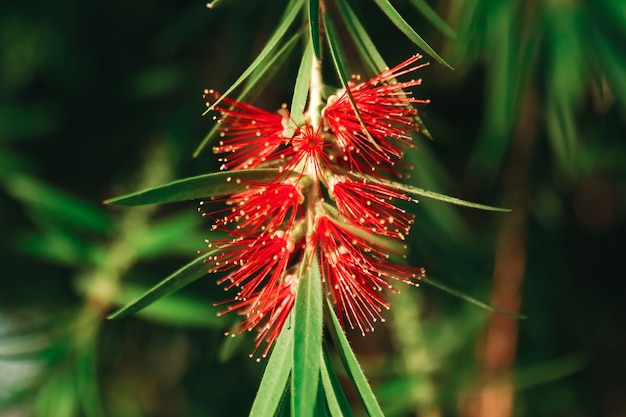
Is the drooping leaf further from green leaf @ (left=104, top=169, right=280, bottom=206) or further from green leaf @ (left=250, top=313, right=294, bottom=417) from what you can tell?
green leaf @ (left=250, top=313, right=294, bottom=417)

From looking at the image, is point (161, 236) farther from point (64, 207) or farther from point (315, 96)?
point (315, 96)

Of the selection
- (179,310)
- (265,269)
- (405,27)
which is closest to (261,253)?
(265,269)

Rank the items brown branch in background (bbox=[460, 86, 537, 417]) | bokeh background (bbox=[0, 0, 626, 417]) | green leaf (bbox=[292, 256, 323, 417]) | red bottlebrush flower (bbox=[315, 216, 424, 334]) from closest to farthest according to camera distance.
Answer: green leaf (bbox=[292, 256, 323, 417])
red bottlebrush flower (bbox=[315, 216, 424, 334])
bokeh background (bbox=[0, 0, 626, 417])
brown branch in background (bbox=[460, 86, 537, 417])

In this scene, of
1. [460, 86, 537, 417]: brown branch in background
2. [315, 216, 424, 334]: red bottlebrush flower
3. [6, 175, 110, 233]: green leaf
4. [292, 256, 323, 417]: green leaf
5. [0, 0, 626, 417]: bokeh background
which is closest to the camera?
[292, 256, 323, 417]: green leaf

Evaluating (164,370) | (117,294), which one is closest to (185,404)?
(164,370)

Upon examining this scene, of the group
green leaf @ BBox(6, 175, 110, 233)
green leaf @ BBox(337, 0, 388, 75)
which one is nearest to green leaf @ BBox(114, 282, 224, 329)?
green leaf @ BBox(6, 175, 110, 233)

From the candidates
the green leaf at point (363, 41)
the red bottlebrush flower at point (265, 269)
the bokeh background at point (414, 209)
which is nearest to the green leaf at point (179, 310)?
the bokeh background at point (414, 209)

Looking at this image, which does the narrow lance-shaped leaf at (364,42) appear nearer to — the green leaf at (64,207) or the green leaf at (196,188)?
the green leaf at (196,188)
